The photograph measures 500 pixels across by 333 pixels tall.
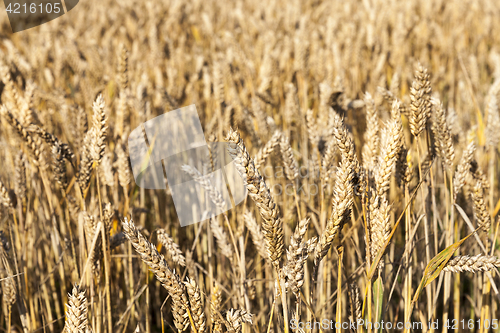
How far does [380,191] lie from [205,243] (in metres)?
0.86

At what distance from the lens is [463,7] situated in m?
4.25

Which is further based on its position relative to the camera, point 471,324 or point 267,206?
point 471,324

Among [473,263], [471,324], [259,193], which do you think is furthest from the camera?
[471,324]

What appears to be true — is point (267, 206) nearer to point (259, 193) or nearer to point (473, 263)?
point (259, 193)

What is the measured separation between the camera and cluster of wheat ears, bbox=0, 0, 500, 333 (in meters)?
0.74

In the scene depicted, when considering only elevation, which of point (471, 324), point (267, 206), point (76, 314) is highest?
point (267, 206)

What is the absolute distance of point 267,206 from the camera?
2.03ft

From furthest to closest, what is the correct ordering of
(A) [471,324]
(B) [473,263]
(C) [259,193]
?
(A) [471,324] → (B) [473,263] → (C) [259,193]

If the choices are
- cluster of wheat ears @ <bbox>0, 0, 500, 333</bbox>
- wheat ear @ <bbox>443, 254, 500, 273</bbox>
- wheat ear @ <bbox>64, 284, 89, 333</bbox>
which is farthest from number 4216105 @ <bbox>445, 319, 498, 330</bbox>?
wheat ear @ <bbox>64, 284, 89, 333</bbox>

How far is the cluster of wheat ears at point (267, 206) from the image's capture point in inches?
29.1

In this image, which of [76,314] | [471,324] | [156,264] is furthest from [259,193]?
[471,324]

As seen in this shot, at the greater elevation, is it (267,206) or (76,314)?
(267,206)

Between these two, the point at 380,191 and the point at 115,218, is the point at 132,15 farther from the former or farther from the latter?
the point at 380,191

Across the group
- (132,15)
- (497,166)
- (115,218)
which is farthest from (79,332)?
(132,15)
